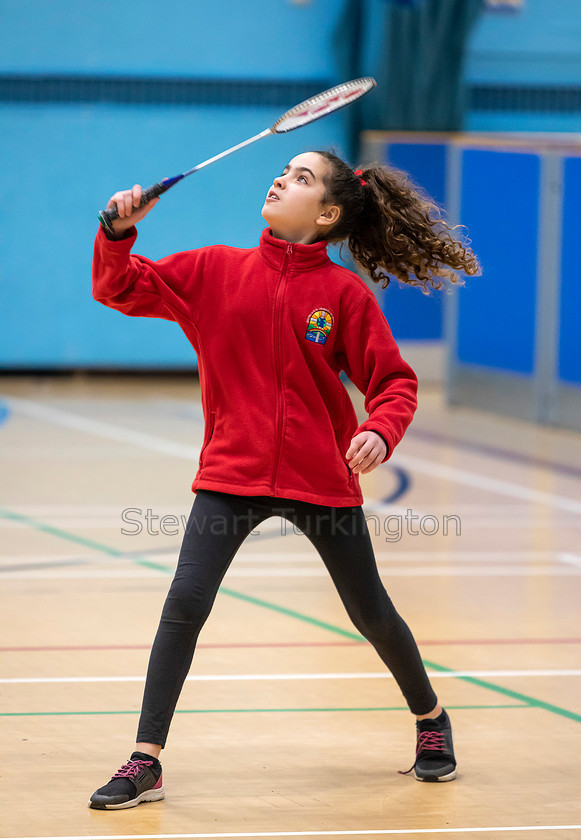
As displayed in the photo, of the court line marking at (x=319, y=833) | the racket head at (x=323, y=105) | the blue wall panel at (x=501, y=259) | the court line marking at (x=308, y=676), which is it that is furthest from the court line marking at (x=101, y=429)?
the court line marking at (x=319, y=833)

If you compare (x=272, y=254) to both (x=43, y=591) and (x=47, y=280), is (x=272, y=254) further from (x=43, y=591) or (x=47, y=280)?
(x=47, y=280)

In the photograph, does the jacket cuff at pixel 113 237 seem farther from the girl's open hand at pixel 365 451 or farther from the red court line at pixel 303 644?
the red court line at pixel 303 644

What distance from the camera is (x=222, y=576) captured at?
3312 millimetres

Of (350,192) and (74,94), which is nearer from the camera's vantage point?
(350,192)

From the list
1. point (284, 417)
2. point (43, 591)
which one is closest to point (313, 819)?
point (284, 417)

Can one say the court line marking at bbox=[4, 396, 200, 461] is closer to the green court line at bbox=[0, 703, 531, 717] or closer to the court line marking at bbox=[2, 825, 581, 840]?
the green court line at bbox=[0, 703, 531, 717]

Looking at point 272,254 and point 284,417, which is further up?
point 272,254

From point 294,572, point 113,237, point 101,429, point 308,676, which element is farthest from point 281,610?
point 101,429

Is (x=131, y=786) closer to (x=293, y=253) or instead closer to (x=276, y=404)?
(x=276, y=404)

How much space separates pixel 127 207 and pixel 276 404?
1.90 feet

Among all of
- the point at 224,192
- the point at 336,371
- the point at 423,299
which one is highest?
the point at 336,371

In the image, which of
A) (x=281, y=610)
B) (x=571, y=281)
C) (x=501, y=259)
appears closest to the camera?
(x=281, y=610)

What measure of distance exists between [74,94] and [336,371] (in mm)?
8010

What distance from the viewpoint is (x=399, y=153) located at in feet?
36.0
